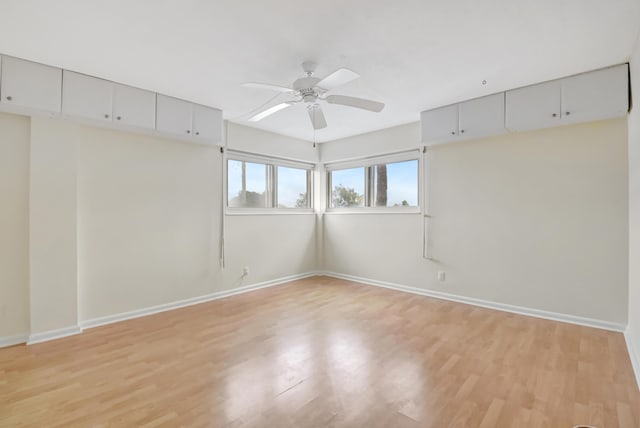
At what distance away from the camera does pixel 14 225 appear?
284cm

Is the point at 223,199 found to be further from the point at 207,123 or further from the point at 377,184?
the point at 377,184

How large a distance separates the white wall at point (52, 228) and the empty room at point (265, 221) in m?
0.02

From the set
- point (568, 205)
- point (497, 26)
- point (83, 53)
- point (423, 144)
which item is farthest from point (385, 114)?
point (83, 53)

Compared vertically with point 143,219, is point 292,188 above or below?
above

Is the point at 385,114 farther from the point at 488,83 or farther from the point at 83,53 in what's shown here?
the point at 83,53

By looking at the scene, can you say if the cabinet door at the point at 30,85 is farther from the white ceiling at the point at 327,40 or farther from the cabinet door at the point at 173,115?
the cabinet door at the point at 173,115

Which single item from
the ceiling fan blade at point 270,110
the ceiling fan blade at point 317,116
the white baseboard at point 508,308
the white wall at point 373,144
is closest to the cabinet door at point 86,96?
the ceiling fan blade at point 270,110

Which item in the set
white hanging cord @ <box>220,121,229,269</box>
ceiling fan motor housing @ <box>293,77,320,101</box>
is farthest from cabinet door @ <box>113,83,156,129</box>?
ceiling fan motor housing @ <box>293,77,320,101</box>

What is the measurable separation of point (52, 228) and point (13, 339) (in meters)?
1.05

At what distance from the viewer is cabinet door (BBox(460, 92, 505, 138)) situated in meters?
3.45

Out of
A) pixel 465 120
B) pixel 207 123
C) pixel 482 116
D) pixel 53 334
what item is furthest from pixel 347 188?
pixel 53 334

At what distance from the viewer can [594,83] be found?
9.53 ft

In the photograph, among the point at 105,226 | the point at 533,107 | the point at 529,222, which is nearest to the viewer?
the point at 533,107

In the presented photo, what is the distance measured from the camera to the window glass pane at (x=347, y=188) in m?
5.44
